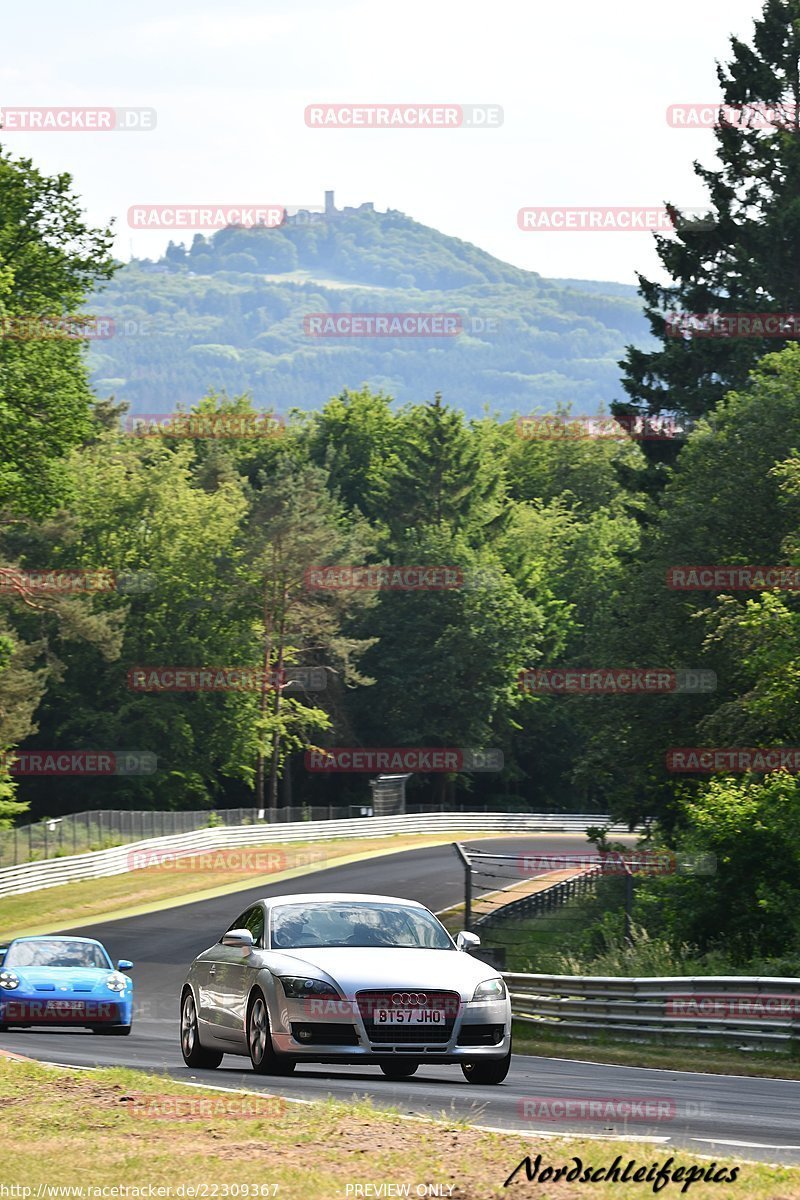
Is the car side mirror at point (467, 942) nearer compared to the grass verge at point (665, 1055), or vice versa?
the car side mirror at point (467, 942)

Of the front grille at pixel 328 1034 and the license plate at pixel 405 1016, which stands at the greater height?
the license plate at pixel 405 1016

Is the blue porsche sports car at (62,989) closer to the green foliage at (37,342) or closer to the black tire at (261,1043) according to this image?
the black tire at (261,1043)

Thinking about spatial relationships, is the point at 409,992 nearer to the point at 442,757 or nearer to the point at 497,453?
the point at 442,757

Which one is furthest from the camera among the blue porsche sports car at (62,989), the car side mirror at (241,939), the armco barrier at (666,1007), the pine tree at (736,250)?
the pine tree at (736,250)

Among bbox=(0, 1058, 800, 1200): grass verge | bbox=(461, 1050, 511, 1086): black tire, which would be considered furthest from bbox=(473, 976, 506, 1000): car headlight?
bbox=(0, 1058, 800, 1200): grass verge

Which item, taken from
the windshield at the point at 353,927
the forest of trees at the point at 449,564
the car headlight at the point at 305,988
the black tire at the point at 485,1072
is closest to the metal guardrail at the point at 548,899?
the forest of trees at the point at 449,564

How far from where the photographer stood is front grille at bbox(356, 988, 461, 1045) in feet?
44.2

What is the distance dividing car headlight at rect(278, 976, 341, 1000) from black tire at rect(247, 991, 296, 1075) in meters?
0.38

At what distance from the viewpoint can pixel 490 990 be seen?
45.4ft

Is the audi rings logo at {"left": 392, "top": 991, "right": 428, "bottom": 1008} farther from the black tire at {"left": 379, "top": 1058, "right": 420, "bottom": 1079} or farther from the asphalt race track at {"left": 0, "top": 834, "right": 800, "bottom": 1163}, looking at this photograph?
the black tire at {"left": 379, "top": 1058, "right": 420, "bottom": 1079}

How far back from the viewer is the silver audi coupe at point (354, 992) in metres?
13.5

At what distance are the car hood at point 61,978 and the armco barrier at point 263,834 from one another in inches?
1282

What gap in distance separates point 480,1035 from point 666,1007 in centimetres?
858

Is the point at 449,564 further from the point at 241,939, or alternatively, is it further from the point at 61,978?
the point at 241,939
